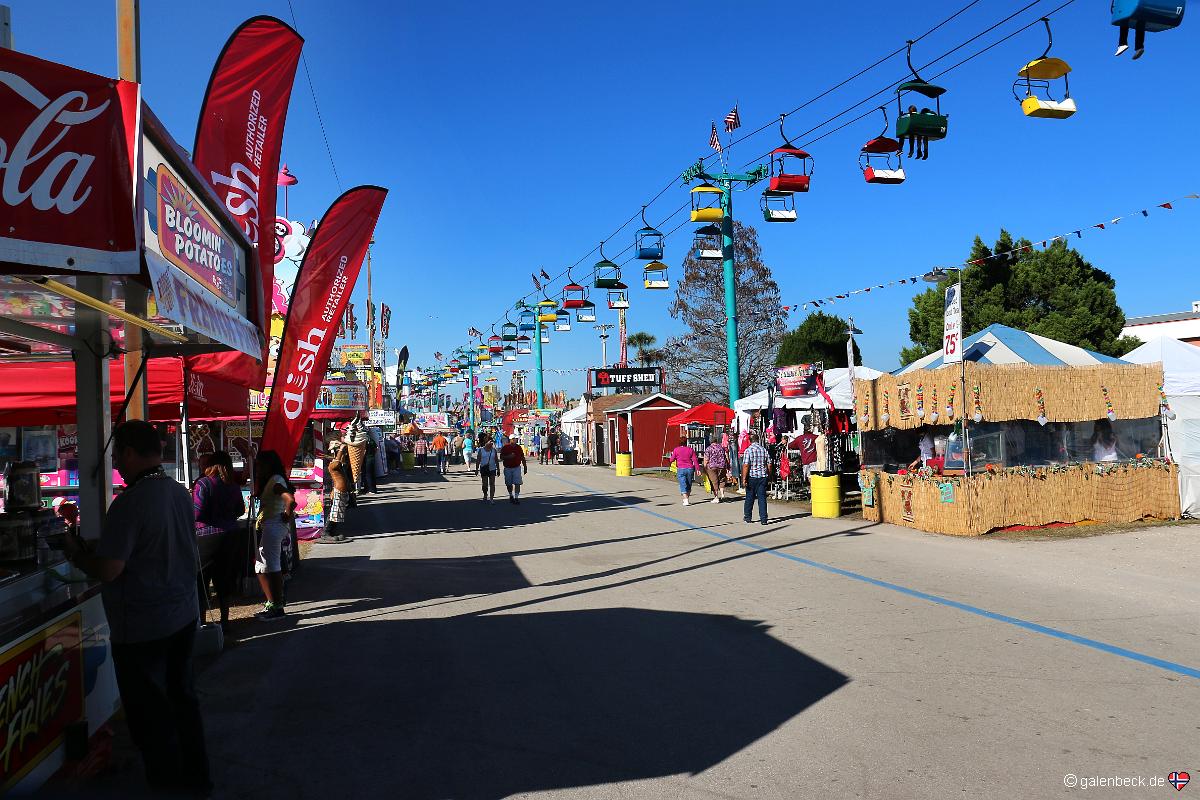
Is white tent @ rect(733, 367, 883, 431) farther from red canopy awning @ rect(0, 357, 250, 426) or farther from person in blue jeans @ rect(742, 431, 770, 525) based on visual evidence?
red canopy awning @ rect(0, 357, 250, 426)

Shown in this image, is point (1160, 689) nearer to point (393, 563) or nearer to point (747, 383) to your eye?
point (393, 563)

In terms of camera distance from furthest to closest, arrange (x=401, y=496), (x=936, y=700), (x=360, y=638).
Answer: (x=401, y=496), (x=360, y=638), (x=936, y=700)

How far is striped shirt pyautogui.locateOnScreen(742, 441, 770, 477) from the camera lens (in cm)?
1642

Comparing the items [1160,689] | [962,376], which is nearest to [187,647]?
[1160,689]

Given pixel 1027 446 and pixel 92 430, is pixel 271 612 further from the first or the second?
pixel 1027 446

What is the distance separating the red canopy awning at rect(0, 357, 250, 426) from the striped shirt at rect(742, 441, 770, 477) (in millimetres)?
9213

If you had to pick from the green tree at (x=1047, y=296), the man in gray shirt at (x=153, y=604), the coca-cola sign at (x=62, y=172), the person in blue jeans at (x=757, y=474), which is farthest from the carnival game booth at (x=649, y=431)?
the coca-cola sign at (x=62, y=172)

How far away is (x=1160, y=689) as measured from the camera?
569cm

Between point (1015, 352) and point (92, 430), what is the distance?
15255 millimetres

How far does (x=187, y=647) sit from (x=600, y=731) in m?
2.35

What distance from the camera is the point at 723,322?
51906 mm

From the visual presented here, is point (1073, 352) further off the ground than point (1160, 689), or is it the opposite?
point (1073, 352)

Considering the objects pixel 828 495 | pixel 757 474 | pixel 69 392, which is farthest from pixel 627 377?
pixel 69 392

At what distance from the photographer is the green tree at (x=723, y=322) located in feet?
169
